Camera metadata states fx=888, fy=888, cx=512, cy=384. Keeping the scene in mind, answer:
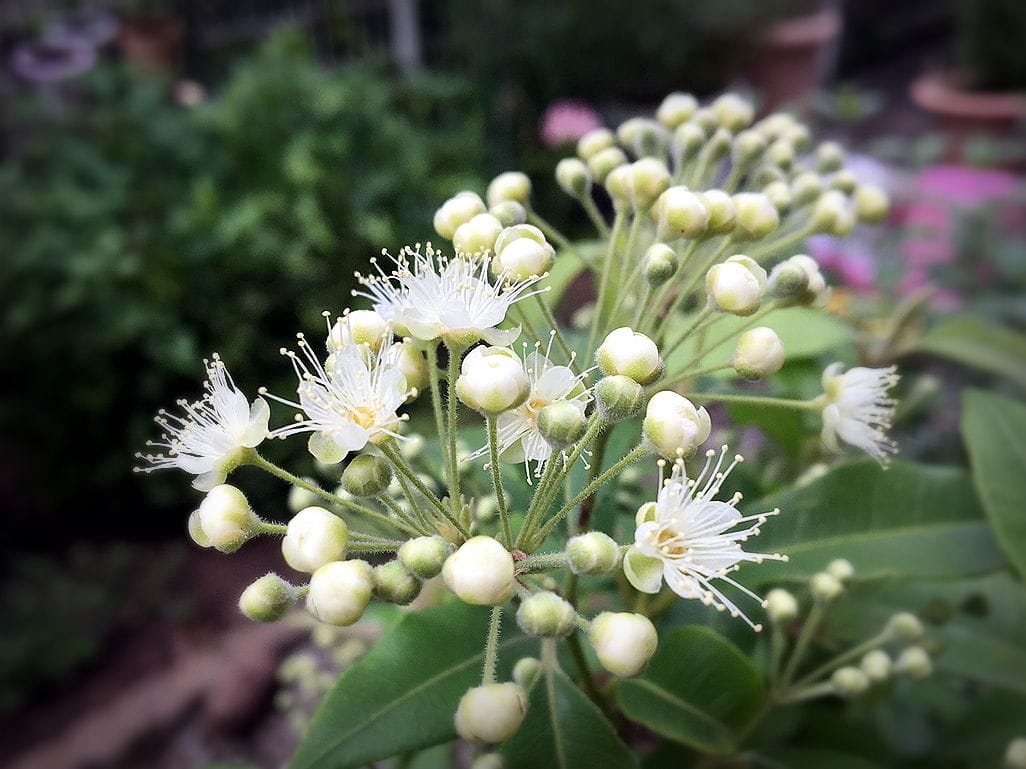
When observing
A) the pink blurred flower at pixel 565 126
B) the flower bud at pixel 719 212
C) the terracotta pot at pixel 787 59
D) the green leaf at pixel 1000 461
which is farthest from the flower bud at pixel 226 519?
the terracotta pot at pixel 787 59

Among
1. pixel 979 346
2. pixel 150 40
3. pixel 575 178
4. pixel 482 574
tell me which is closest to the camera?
pixel 482 574

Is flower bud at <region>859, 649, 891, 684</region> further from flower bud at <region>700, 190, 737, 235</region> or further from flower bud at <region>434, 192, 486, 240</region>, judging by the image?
flower bud at <region>434, 192, 486, 240</region>

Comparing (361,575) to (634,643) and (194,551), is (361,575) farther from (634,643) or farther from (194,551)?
(194,551)

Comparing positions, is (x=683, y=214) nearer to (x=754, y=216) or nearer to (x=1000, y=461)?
(x=754, y=216)

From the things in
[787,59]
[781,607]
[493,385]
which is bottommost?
[787,59]

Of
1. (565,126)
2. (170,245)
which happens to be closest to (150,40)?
(170,245)

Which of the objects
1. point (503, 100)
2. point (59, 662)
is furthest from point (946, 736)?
point (503, 100)

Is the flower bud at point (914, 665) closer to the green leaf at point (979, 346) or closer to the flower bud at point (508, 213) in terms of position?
the green leaf at point (979, 346)
